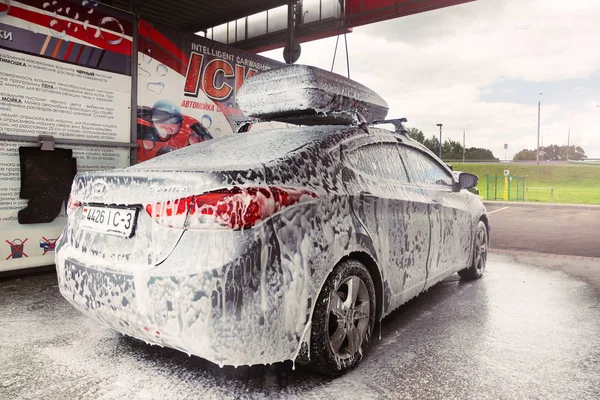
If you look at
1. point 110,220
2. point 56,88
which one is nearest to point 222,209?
point 110,220

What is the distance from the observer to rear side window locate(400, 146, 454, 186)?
3633 mm

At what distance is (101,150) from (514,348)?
16.1ft

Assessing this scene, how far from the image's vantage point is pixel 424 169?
12.8 feet

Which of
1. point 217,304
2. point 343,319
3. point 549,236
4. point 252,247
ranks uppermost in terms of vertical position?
point 252,247

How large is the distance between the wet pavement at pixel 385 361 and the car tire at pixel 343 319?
0.11 m

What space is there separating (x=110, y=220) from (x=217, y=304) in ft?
2.61

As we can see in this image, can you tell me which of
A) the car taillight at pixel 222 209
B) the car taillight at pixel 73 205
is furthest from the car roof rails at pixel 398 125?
the car taillight at pixel 73 205

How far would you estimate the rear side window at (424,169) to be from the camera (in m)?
3.63

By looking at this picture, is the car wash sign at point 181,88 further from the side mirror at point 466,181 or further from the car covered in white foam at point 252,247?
the car covered in white foam at point 252,247

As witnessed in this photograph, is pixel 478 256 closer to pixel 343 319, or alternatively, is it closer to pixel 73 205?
pixel 343 319

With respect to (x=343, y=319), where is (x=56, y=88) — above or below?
above

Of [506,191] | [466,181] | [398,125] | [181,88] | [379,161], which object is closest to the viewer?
[379,161]

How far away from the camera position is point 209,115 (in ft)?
22.5

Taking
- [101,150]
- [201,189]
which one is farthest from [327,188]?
[101,150]
